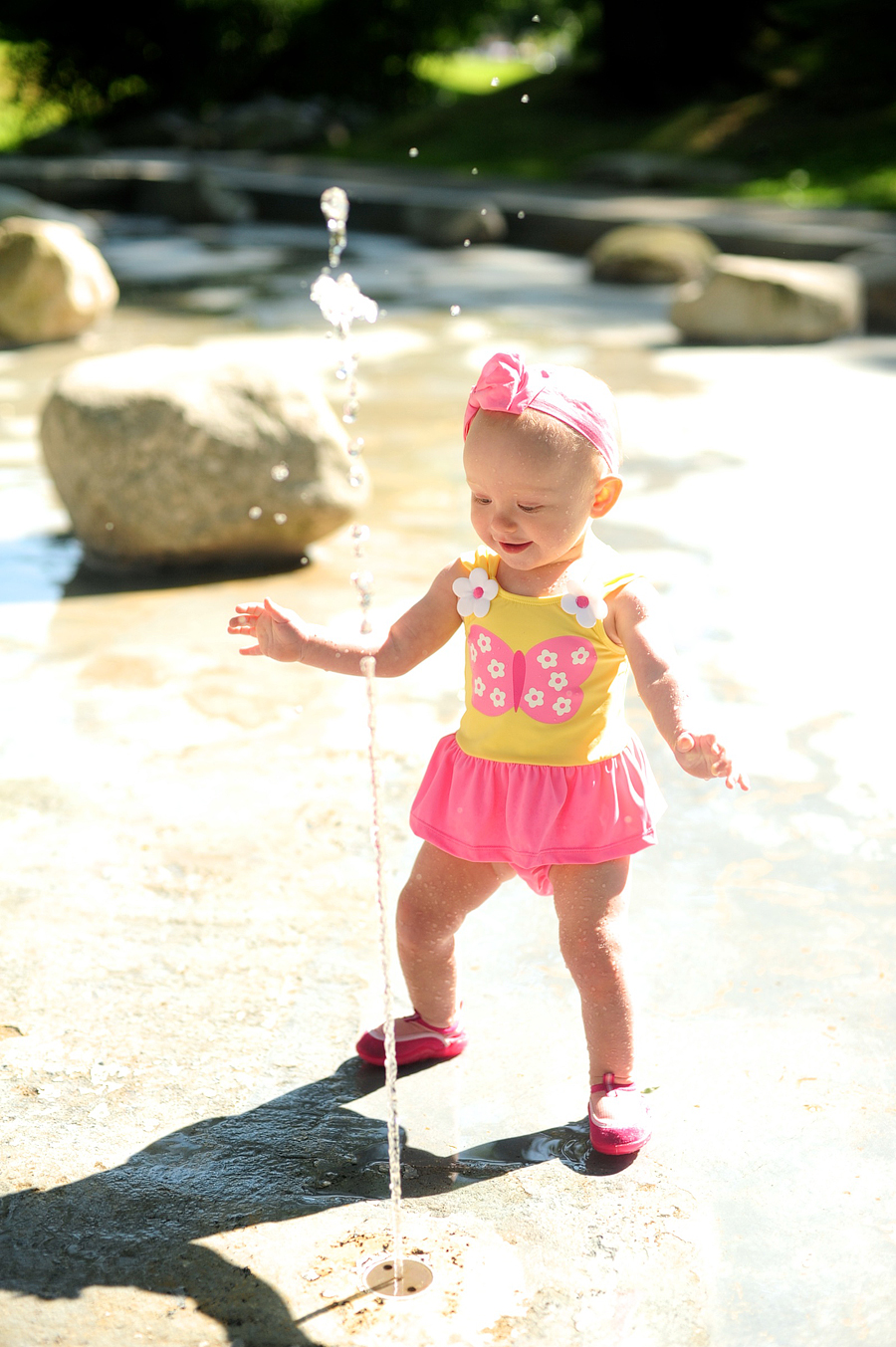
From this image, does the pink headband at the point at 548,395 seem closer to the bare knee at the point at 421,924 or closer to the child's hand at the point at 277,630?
the child's hand at the point at 277,630

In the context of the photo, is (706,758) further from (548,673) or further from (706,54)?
(706,54)

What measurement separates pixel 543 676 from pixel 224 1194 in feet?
2.87

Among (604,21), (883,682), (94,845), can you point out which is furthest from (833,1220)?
(604,21)

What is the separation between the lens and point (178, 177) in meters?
15.7

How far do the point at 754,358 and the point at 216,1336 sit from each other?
23.7ft

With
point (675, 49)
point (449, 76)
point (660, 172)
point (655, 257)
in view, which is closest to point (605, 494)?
point (655, 257)

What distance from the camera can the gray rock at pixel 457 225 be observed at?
12.9 m

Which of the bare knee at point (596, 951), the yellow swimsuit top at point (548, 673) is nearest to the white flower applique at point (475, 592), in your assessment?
the yellow swimsuit top at point (548, 673)

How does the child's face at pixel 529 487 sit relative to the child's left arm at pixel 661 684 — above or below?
above

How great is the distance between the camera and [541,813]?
6.72 ft

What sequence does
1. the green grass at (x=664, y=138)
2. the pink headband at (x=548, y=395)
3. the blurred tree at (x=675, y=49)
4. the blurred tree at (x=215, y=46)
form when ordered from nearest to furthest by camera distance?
1. the pink headband at (x=548, y=395)
2. the green grass at (x=664, y=138)
3. the blurred tree at (x=675, y=49)
4. the blurred tree at (x=215, y=46)

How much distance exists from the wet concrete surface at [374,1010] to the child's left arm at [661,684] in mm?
622

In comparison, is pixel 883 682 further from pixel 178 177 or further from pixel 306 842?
pixel 178 177

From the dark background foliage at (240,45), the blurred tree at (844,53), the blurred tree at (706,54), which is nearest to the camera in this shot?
the blurred tree at (844,53)
